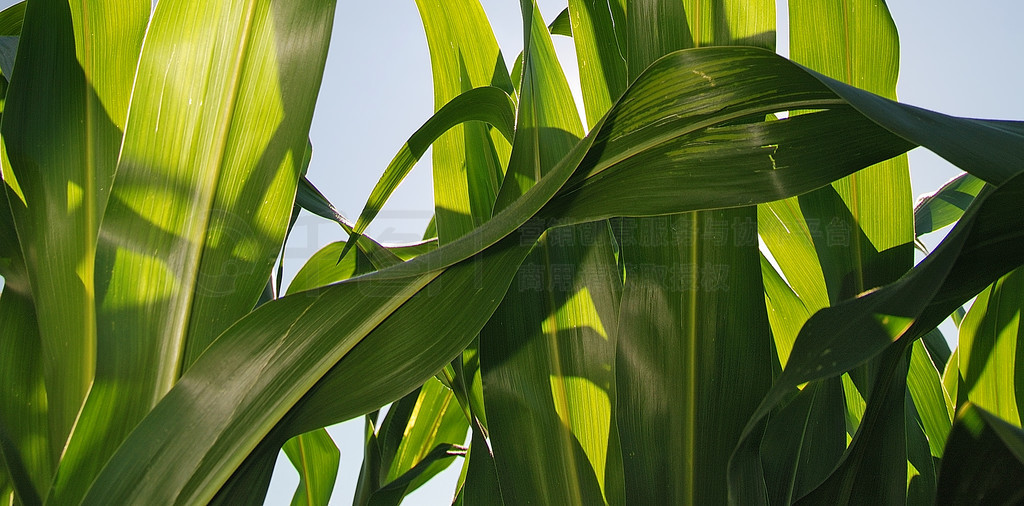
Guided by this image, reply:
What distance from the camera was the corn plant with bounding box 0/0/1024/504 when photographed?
198mm

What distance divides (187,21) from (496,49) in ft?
0.60

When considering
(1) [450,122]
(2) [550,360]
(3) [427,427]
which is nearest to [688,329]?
(2) [550,360]

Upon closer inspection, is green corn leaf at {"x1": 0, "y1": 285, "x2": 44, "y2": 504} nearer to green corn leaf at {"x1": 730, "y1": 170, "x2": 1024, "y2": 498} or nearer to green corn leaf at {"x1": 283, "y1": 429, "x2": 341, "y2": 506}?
green corn leaf at {"x1": 283, "y1": 429, "x2": 341, "y2": 506}

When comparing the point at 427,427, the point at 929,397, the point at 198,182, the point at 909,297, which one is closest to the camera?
the point at 909,297

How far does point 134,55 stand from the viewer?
326 mm

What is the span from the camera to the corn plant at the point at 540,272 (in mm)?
198

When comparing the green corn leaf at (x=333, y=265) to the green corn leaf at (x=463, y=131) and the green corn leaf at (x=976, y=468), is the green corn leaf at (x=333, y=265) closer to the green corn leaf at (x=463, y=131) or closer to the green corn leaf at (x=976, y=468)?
the green corn leaf at (x=463, y=131)

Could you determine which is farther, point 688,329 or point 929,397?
point 929,397

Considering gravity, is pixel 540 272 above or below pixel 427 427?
above

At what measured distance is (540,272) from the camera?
0.99 ft

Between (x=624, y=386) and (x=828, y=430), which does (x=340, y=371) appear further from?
(x=828, y=430)

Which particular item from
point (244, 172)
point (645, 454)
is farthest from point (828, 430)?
point (244, 172)

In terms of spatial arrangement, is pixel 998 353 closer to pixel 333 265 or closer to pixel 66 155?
pixel 333 265

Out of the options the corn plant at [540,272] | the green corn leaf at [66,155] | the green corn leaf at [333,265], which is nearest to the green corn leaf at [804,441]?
the corn plant at [540,272]
